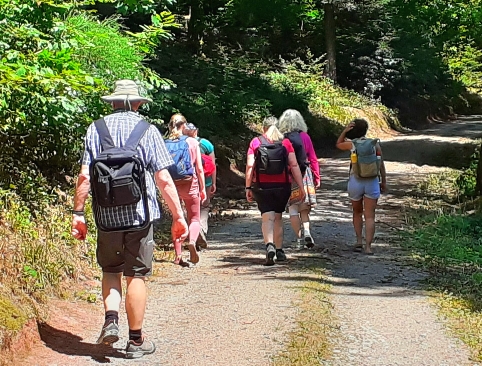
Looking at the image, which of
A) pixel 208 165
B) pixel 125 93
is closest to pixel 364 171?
pixel 208 165

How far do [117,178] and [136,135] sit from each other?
0.38m

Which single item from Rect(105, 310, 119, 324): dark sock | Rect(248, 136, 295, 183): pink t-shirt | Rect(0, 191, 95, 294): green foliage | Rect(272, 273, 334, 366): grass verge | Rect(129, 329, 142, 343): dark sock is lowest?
Rect(272, 273, 334, 366): grass verge

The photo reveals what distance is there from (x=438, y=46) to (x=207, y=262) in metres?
32.7

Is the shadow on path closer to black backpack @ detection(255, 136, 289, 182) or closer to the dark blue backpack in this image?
the dark blue backpack

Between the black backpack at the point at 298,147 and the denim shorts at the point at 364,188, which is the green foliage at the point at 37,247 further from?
the denim shorts at the point at 364,188

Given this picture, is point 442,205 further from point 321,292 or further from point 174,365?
point 174,365

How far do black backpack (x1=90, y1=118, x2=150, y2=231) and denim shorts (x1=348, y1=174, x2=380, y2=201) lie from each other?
4862 mm

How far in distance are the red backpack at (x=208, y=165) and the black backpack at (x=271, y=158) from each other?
1.31m

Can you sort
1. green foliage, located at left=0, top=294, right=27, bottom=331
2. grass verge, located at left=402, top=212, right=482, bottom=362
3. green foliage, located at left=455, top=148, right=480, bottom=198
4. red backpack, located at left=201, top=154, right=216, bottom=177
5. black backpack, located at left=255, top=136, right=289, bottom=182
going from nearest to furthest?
green foliage, located at left=0, top=294, right=27, bottom=331 → grass verge, located at left=402, top=212, right=482, bottom=362 → black backpack, located at left=255, top=136, right=289, bottom=182 → red backpack, located at left=201, top=154, right=216, bottom=177 → green foliage, located at left=455, top=148, right=480, bottom=198

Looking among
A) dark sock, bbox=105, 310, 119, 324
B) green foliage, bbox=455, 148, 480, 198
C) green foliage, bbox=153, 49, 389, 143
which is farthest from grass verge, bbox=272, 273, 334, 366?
green foliage, bbox=455, 148, 480, 198

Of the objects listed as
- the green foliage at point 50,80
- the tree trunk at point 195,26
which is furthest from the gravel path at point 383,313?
the tree trunk at point 195,26

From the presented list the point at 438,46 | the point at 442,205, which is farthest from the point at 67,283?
the point at 438,46

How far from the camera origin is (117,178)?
15.4 ft

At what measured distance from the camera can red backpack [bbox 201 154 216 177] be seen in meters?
9.48
